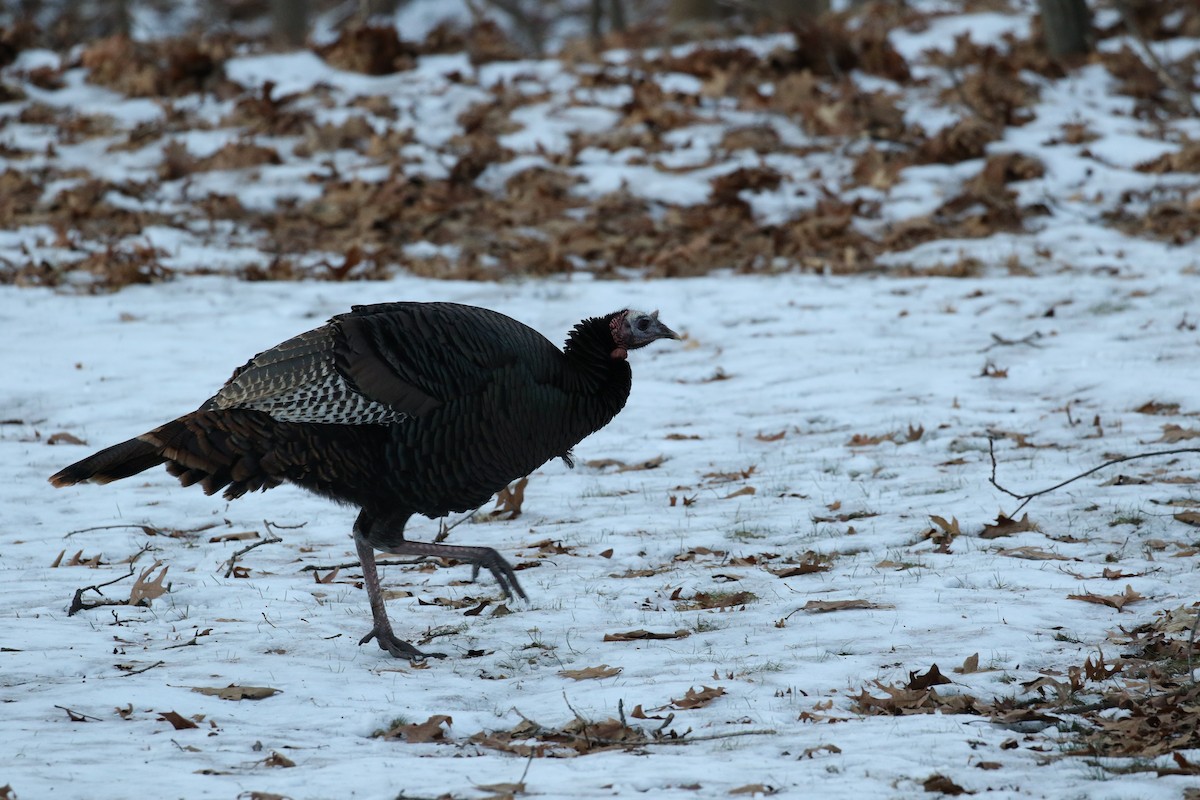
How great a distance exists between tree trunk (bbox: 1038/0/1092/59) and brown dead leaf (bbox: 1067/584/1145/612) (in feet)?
37.6

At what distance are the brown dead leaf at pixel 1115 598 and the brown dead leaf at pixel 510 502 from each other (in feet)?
9.13

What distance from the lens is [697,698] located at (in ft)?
12.7

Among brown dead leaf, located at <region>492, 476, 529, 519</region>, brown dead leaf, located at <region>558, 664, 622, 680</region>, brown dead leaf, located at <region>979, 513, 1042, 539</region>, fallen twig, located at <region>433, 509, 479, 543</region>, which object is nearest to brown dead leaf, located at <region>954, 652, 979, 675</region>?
brown dead leaf, located at <region>558, 664, 622, 680</region>

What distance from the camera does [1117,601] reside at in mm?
4586

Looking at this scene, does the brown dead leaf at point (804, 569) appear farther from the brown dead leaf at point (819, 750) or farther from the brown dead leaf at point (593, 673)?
the brown dead leaf at point (819, 750)

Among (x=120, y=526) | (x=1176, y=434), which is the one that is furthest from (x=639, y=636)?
(x=1176, y=434)

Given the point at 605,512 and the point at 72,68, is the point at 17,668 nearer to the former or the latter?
the point at 605,512

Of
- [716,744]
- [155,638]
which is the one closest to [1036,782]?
[716,744]

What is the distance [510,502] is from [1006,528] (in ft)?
7.97

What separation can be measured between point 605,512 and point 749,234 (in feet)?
18.6

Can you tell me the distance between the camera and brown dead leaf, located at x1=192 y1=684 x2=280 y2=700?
3957 mm

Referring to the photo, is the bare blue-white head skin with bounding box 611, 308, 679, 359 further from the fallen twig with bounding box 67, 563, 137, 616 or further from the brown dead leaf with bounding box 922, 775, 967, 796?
the brown dead leaf with bounding box 922, 775, 967, 796

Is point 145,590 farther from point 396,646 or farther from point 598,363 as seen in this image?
point 598,363

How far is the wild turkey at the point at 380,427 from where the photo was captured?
458 centimetres
